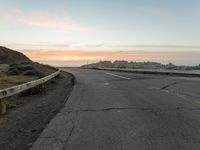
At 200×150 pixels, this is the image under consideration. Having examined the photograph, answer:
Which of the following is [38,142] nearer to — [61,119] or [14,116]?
[61,119]

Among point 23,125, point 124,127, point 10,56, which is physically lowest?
point 23,125

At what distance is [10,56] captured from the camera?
70.7 metres

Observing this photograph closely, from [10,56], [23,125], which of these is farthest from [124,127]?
[10,56]

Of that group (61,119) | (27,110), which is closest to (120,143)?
(61,119)

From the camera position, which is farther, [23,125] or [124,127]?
[23,125]

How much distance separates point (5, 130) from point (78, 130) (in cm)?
203

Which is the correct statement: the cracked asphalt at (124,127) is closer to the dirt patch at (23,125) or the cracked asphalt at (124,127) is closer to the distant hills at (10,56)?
the dirt patch at (23,125)

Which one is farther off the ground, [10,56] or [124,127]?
[10,56]

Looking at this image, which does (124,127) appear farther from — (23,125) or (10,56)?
(10,56)

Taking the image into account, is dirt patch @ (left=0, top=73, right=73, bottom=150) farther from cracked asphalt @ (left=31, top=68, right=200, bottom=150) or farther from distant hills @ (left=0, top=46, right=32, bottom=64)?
distant hills @ (left=0, top=46, right=32, bottom=64)

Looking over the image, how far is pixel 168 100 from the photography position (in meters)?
14.0

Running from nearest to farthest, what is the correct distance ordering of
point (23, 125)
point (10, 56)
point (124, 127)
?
point (124, 127)
point (23, 125)
point (10, 56)

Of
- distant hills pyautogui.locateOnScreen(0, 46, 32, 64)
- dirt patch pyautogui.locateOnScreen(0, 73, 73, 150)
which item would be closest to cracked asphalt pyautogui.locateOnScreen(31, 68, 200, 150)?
dirt patch pyautogui.locateOnScreen(0, 73, 73, 150)

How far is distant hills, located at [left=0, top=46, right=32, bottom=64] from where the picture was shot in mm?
67688
